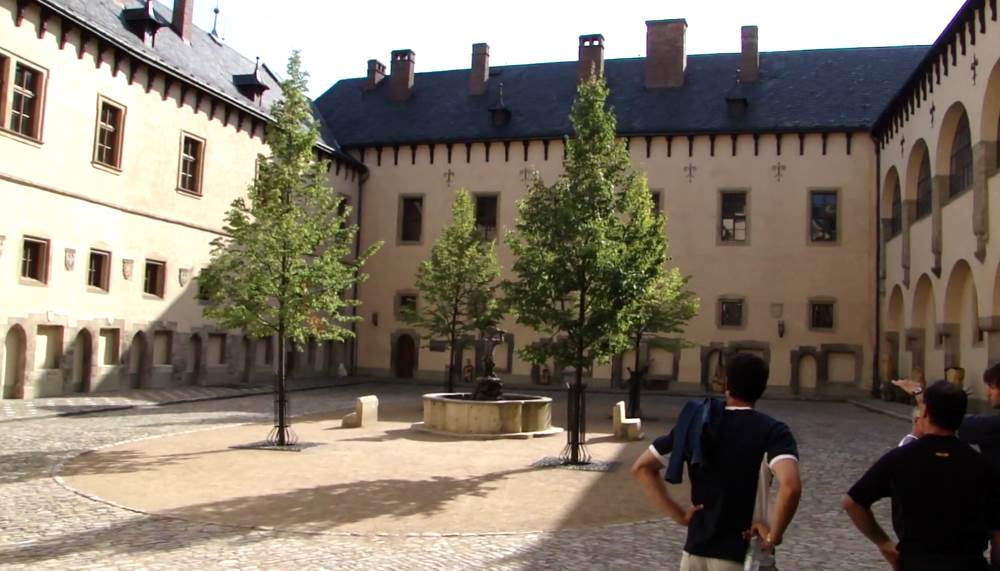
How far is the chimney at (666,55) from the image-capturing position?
30.6 meters

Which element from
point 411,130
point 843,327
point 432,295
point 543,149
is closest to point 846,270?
point 843,327

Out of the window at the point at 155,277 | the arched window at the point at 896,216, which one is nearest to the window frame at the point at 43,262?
the window at the point at 155,277

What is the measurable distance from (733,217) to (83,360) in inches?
767

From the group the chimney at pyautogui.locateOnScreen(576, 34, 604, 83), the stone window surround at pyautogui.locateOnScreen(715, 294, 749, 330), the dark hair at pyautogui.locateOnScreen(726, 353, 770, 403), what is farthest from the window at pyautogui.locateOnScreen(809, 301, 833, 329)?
the dark hair at pyautogui.locateOnScreen(726, 353, 770, 403)

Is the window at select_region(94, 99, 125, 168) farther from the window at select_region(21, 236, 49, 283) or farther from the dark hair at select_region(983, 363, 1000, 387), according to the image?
the dark hair at select_region(983, 363, 1000, 387)

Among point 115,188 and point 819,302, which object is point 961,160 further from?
point 115,188

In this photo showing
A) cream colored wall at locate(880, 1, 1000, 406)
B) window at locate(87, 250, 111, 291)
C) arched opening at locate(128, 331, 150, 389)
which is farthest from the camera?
arched opening at locate(128, 331, 150, 389)

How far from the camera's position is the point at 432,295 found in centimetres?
2334

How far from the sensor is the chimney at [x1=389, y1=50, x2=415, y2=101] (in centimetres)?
3397

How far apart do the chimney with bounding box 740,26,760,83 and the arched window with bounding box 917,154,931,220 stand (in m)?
8.49

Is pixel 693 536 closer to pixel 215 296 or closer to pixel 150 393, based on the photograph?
pixel 215 296

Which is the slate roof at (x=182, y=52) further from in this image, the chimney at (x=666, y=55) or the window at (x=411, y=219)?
the chimney at (x=666, y=55)

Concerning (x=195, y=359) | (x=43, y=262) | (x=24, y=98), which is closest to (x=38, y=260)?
(x=43, y=262)

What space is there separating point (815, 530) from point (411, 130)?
25866mm
